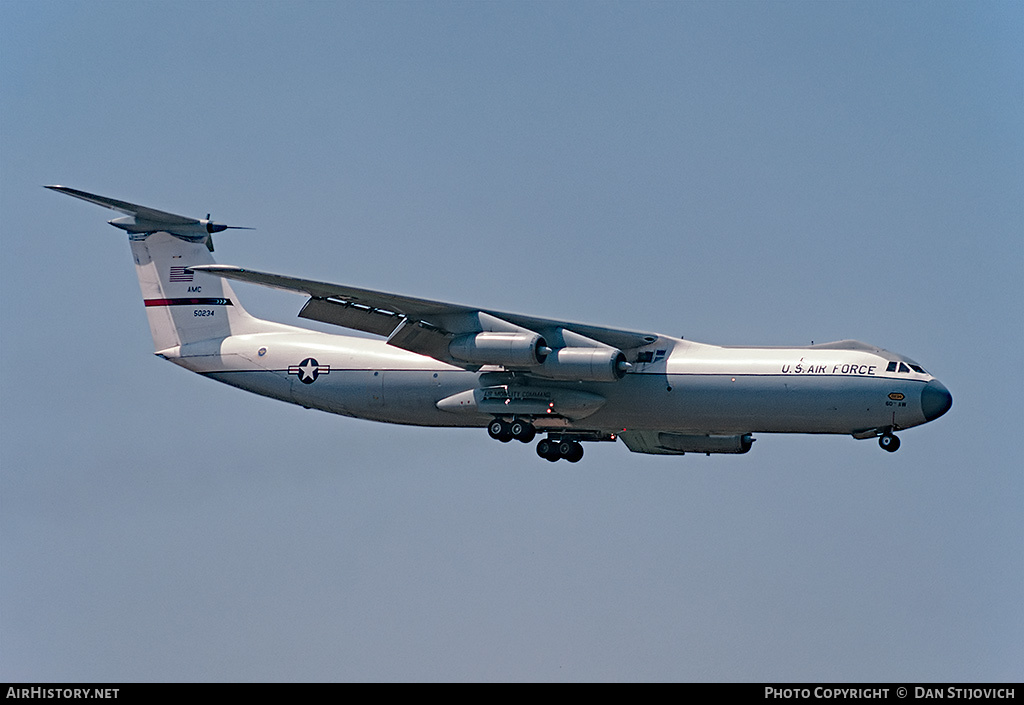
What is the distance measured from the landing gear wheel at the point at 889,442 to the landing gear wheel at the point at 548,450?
711cm

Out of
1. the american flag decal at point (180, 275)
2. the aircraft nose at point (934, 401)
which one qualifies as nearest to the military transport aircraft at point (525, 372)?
the aircraft nose at point (934, 401)

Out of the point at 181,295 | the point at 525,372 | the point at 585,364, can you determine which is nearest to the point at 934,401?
the point at 585,364

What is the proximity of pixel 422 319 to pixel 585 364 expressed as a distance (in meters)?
3.50

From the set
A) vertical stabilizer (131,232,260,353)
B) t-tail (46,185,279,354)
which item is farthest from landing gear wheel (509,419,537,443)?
vertical stabilizer (131,232,260,353)

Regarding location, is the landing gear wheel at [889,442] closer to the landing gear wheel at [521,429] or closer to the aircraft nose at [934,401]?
the aircraft nose at [934,401]

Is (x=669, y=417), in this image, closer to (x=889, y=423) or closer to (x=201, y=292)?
(x=889, y=423)

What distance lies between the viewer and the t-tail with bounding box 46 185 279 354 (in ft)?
108

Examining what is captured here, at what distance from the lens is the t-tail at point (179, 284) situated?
32875 millimetres

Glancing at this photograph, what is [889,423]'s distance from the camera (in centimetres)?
2759
